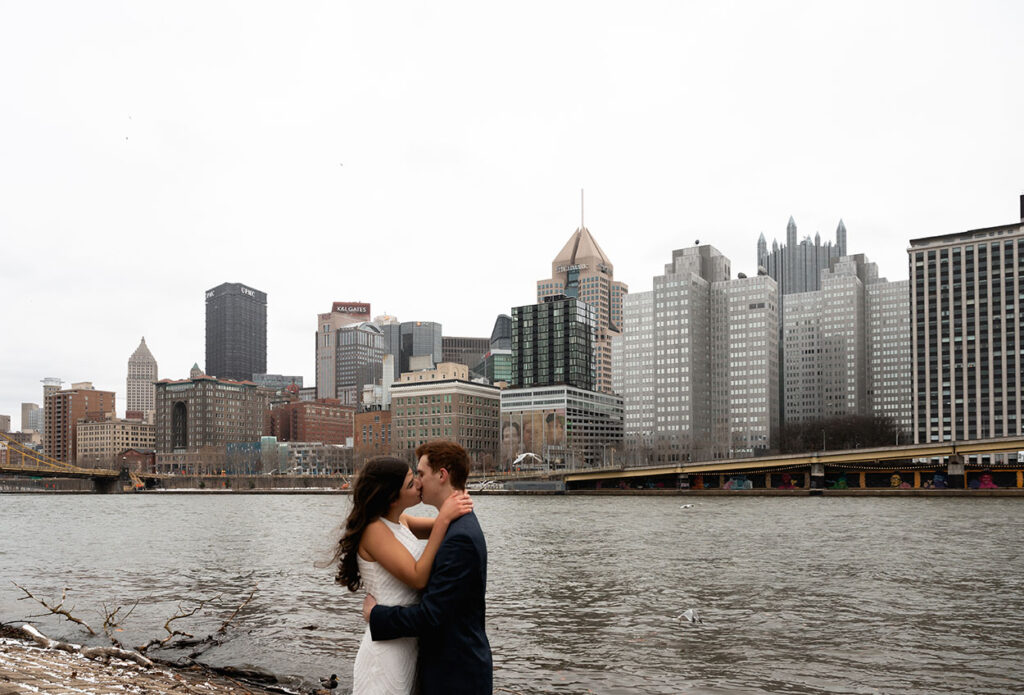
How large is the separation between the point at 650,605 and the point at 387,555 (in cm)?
2010

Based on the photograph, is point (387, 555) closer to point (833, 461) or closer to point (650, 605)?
point (650, 605)

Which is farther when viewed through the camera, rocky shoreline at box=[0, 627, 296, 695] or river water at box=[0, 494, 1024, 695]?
river water at box=[0, 494, 1024, 695]

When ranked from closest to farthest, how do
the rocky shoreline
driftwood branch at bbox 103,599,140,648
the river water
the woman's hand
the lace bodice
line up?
1. the woman's hand
2. the lace bodice
3. the rocky shoreline
4. the river water
5. driftwood branch at bbox 103,599,140,648

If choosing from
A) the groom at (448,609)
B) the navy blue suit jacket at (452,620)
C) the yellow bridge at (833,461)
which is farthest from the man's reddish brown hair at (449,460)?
the yellow bridge at (833,461)

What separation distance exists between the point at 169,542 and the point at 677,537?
28757 mm

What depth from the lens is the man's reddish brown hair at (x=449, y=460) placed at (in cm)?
634

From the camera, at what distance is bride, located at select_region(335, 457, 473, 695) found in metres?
6.07

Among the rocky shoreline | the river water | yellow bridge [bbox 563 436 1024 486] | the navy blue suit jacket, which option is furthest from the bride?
yellow bridge [bbox 563 436 1024 486]

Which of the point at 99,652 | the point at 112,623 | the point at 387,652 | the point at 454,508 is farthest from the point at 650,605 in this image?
the point at 454,508

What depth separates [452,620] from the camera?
20.1ft

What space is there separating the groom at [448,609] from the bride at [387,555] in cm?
9

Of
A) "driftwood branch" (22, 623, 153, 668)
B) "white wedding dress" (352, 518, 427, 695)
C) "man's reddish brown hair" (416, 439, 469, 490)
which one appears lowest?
"driftwood branch" (22, 623, 153, 668)

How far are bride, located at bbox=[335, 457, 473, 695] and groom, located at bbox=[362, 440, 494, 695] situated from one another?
91 millimetres

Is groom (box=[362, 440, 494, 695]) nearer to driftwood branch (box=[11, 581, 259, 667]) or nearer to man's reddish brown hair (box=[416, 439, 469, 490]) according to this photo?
man's reddish brown hair (box=[416, 439, 469, 490])
